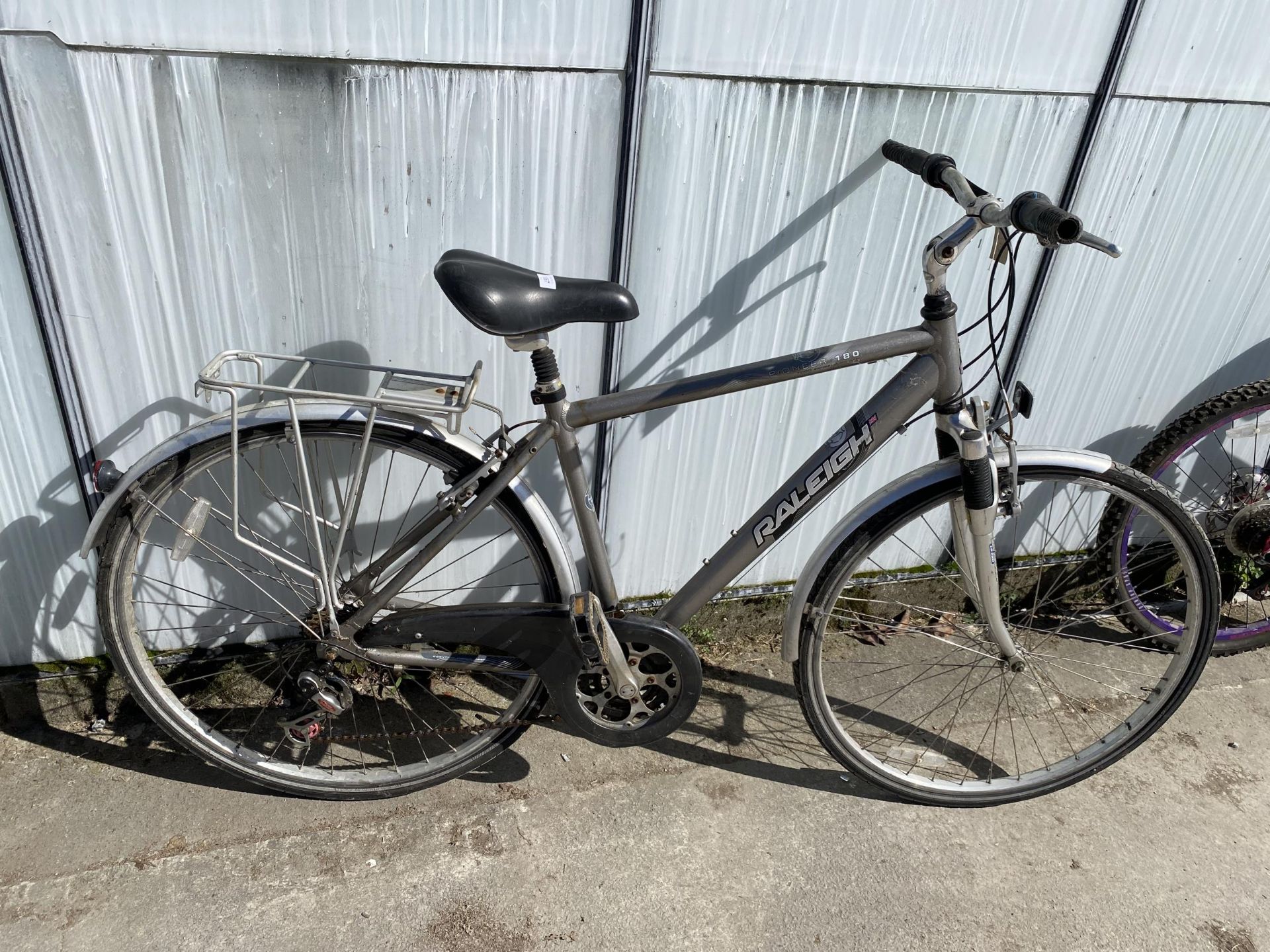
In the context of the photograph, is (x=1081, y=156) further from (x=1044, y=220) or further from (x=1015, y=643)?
(x=1015, y=643)

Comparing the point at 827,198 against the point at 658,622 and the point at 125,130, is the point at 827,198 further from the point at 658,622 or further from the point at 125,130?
the point at 125,130

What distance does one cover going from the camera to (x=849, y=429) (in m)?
2.25

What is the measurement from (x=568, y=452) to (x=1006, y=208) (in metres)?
1.10

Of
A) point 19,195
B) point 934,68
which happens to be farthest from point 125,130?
point 934,68

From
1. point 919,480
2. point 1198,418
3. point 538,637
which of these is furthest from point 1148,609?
point 538,637

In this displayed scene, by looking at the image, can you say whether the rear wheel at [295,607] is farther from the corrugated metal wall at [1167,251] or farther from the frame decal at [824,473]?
the corrugated metal wall at [1167,251]

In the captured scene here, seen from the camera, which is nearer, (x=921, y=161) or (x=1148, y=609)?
(x=921, y=161)

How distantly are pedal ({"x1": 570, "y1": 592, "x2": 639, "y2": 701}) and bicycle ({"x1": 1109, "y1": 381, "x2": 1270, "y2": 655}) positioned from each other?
1962mm

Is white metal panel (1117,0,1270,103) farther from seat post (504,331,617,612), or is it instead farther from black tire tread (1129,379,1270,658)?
seat post (504,331,617,612)

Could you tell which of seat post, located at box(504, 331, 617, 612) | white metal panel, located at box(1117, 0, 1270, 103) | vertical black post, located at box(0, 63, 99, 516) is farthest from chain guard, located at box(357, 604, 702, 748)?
white metal panel, located at box(1117, 0, 1270, 103)

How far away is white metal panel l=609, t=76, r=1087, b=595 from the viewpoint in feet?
7.81

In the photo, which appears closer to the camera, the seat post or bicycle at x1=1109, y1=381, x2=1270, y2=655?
the seat post

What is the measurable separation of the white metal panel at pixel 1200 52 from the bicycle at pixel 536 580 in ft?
2.27

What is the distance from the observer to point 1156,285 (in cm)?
292
